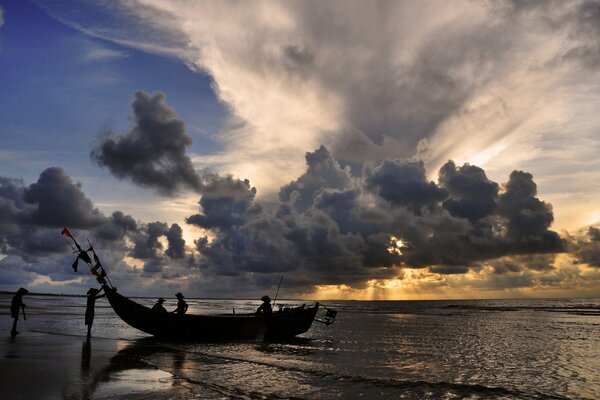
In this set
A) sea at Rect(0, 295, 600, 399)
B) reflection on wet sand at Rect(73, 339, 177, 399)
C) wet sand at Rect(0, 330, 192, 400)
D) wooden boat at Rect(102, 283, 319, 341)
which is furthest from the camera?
wooden boat at Rect(102, 283, 319, 341)

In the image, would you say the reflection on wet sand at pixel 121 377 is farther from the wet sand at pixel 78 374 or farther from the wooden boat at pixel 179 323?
the wooden boat at pixel 179 323

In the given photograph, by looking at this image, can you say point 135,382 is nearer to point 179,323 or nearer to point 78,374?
point 78,374

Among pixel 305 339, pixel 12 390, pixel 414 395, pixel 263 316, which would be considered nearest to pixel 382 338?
pixel 305 339

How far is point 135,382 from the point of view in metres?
11.5

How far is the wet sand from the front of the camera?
393 inches

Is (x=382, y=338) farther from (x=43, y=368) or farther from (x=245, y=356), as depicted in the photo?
(x=43, y=368)

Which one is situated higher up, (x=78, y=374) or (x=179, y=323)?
(x=179, y=323)

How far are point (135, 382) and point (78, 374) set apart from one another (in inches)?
71.7

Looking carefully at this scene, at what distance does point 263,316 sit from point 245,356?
689 cm

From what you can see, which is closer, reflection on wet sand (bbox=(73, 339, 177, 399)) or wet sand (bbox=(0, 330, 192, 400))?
wet sand (bbox=(0, 330, 192, 400))

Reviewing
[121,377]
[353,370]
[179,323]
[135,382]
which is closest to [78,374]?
[121,377]

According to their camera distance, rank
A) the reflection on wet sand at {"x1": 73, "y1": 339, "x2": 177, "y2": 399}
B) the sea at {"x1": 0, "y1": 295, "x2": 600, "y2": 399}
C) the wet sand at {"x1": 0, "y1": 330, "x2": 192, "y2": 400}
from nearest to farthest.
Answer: the wet sand at {"x1": 0, "y1": 330, "x2": 192, "y2": 400} < the reflection on wet sand at {"x1": 73, "y1": 339, "x2": 177, "y2": 399} < the sea at {"x1": 0, "y1": 295, "x2": 600, "y2": 399}

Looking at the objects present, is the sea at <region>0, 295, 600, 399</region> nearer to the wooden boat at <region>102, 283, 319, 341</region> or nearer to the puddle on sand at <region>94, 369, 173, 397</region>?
the puddle on sand at <region>94, 369, 173, 397</region>

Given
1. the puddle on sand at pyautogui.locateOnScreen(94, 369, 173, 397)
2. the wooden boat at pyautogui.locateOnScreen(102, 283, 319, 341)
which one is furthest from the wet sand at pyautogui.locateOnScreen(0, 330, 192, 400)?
the wooden boat at pyautogui.locateOnScreen(102, 283, 319, 341)
